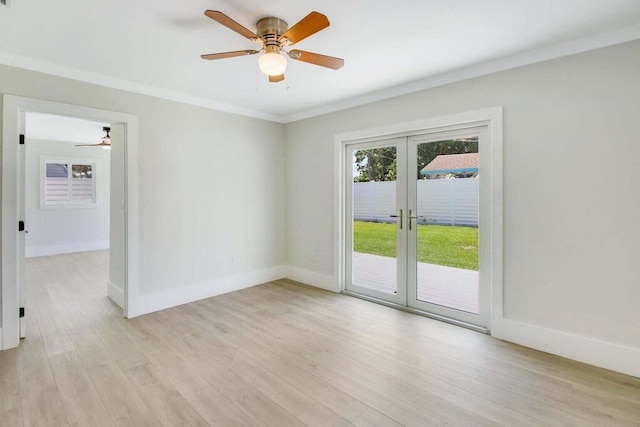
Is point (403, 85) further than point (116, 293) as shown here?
No

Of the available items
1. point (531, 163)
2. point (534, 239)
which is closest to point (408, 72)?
point (531, 163)

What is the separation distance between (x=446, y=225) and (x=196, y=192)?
Result: 312 cm

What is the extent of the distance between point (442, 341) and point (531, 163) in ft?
5.96

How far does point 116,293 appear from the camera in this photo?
3.79 m

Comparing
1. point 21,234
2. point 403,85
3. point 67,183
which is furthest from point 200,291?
point 67,183

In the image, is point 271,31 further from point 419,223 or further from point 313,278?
point 313,278

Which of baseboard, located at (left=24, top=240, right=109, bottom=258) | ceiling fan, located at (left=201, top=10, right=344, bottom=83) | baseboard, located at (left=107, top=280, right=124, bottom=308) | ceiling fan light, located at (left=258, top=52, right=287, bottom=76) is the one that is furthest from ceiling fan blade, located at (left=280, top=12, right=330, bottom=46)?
baseboard, located at (left=24, top=240, right=109, bottom=258)

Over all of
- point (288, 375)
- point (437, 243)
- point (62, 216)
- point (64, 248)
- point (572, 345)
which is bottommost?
point (288, 375)

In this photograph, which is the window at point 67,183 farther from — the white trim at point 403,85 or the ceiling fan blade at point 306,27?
the ceiling fan blade at point 306,27

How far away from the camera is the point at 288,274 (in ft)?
16.2

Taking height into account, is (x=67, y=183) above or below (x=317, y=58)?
below

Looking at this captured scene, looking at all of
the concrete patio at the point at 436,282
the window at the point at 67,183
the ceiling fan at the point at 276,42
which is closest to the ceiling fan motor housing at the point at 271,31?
the ceiling fan at the point at 276,42

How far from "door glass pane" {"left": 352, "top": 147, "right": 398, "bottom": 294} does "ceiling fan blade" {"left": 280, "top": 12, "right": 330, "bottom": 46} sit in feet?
6.67

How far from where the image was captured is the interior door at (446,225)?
3119 mm
